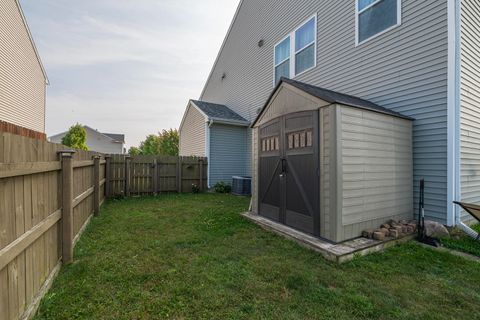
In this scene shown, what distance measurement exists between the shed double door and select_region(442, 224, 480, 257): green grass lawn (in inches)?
82.0

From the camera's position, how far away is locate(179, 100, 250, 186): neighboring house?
34.0 feet

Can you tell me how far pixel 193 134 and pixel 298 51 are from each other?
6388 mm

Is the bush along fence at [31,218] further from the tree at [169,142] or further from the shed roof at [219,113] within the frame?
the tree at [169,142]

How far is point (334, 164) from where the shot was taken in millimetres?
3541

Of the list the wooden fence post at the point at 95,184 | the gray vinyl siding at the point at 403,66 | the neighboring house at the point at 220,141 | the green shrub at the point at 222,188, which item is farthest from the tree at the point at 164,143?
the wooden fence post at the point at 95,184

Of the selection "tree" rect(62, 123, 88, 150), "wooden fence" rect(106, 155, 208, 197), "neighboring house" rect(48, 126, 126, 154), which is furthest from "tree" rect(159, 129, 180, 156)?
"neighboring house" rect(48, 126, 126, 154)

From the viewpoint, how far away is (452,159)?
4.13 meters

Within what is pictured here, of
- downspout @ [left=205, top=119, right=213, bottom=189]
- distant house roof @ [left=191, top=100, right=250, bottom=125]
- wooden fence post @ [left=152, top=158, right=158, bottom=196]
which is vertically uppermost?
distant house roof @ [left=191, top=100, right=250, bottom=125]

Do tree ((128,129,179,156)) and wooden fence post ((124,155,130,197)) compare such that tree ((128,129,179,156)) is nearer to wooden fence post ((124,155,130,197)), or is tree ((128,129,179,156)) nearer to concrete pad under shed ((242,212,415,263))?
wooden fence post ((124,155,130,197))

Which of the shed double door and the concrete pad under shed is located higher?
the shed double door

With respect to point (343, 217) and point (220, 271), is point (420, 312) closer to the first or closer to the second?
point (343, 217)

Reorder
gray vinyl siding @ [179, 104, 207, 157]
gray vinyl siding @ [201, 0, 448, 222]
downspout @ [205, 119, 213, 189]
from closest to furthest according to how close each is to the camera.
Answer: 1. gray vinyl siding @ [201, 0, 448, 222]
2. downspout @ [205, 119, 213, 189]
3. gray vinyl siding @ [179, 104, 207, 157]

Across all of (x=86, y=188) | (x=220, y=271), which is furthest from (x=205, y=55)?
(x=220, y=271)

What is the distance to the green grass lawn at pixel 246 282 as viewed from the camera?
2098 mm
